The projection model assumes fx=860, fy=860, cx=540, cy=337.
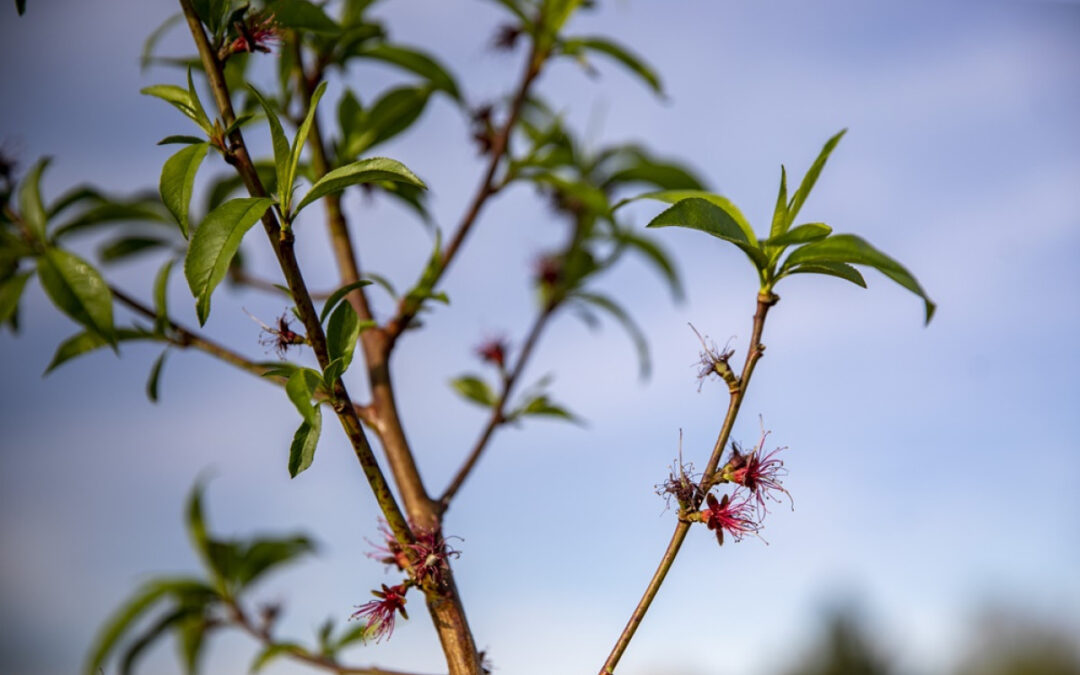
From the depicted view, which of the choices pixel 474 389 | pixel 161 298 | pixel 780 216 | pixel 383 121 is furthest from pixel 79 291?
pixel 780 216

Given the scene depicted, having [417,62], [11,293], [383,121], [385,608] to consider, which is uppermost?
[417,62]

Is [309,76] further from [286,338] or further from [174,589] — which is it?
[174,589]

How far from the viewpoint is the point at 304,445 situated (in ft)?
1.94

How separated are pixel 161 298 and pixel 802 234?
707 millimetres

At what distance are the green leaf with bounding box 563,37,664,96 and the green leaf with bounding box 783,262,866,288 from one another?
2.32 feet

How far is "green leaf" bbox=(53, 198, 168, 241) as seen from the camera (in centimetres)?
118

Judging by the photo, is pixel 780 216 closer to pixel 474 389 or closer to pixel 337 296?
pixel 337 296

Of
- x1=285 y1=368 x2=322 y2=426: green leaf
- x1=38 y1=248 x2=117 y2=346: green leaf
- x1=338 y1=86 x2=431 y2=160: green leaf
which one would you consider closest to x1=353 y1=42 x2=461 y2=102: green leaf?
x1=338 y1=86 x2=431 y2=160: green leaf

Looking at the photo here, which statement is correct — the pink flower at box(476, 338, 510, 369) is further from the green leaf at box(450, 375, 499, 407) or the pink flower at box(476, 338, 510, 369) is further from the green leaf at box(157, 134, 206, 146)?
the green leaf at box(157, 134, 206, 146)

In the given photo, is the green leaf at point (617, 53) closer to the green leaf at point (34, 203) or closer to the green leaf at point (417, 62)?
the green leaf at point (417, 62)

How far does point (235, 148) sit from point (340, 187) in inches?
3.2

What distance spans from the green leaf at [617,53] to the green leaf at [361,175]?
2.41 feet

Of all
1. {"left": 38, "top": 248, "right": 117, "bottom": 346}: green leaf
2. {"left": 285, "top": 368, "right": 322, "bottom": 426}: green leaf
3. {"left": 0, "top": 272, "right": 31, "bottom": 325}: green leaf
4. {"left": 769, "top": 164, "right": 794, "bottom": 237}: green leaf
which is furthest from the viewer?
{"left": 0, "top": 272, "right": 31, "bottom": 325}: green leaf

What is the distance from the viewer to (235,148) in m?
0.64
